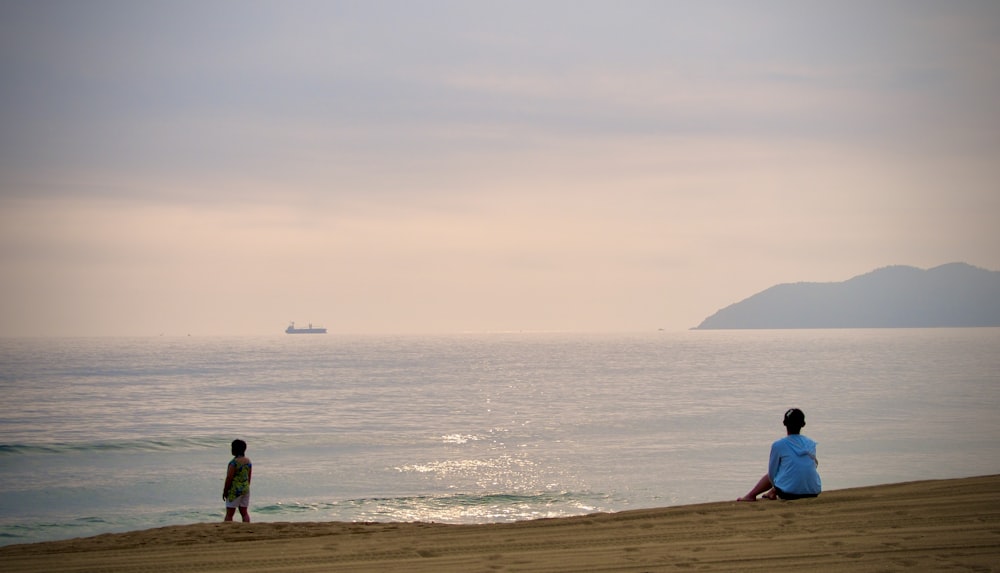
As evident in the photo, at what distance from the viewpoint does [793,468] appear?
10062mm

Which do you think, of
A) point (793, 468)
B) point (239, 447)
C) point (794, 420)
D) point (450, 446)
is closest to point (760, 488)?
point (793, 468)

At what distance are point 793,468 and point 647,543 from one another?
112 inches

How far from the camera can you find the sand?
24.4 ft

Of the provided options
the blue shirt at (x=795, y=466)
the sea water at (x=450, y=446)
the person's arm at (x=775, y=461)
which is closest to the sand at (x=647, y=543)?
the blue shirt at (x=795, y=466)

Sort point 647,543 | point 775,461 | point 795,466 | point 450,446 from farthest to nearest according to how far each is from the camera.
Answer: point 450,446 → point 775,461 → point 795,466 → point 647,543

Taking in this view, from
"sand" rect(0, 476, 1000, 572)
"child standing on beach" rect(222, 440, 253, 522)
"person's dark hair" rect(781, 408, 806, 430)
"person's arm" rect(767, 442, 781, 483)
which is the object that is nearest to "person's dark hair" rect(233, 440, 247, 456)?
"child standing on beach" rect(222, 440, 253, 522)

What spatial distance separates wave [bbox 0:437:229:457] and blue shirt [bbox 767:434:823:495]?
26448mm

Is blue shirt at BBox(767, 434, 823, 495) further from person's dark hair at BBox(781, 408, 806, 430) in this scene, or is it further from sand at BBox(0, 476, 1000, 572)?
sand at BBox(0, 476, 1000, 572)

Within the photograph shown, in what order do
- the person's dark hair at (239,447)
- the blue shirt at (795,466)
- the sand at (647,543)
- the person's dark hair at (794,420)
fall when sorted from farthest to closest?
the person's dark hair at (239,447), the person's dark hair at (794,420), the blue shirt at (795,466), the sand at (647,543)

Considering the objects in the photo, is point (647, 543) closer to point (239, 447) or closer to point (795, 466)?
point (795, 466)

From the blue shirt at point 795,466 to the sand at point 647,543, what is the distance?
0.91 ft

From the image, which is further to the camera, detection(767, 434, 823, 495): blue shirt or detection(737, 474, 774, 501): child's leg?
detection(737, 474, 774, 501): child's leg

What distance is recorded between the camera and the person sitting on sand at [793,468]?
10000 millimetres

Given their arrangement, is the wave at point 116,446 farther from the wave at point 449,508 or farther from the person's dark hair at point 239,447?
the person's dark hair at point 239,447
